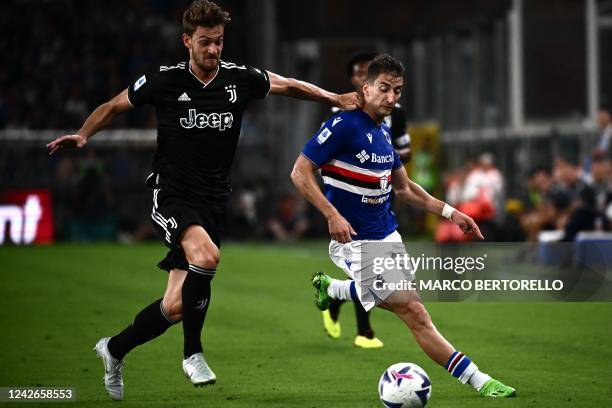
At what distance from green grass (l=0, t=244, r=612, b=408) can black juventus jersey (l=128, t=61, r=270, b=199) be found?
4.66ft

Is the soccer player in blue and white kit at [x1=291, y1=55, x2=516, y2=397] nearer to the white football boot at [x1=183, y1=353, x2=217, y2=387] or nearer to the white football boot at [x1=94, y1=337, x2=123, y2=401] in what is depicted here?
the white football boot at [x1=183, y1=353, x2=217, y2=387]

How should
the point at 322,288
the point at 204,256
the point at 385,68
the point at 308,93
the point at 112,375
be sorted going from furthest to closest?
the point at 322,288 → the point at 308,93 → the point at 112,375 → the point at 385,68 → the point at 204,256

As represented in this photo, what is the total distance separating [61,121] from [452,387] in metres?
21.0

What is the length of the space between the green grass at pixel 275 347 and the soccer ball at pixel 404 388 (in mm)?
323

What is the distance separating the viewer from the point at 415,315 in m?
7.35

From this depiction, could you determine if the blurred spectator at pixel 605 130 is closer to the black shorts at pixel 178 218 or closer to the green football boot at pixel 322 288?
the green football boot at pixel 322 288

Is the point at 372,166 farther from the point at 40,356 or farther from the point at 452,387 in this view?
the point at 40,356

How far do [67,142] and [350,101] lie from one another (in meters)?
1.85

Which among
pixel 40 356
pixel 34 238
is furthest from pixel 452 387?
pixel 34 238

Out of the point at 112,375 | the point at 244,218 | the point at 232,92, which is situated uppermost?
the point at 232,92

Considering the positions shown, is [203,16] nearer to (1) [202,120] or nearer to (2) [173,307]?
(1) [202,120]

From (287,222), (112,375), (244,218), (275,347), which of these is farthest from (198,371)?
(287,222)

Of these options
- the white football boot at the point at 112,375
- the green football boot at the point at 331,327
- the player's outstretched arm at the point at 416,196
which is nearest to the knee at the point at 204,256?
the white football boot at the point at 112,375

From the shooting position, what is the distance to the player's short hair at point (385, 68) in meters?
7.43
